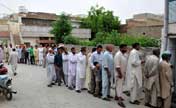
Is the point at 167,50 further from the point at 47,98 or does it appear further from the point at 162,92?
the point at 47,98

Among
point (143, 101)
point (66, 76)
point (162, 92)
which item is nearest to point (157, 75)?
point (162, 92)

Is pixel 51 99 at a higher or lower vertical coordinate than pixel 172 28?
lower

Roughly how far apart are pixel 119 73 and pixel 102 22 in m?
50.6

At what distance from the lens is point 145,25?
165 feet

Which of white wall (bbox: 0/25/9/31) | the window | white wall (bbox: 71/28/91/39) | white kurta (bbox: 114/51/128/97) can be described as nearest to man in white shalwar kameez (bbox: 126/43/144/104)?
white kurta (bbox: 114/51/128/97)

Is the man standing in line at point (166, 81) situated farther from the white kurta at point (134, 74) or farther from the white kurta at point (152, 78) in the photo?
the white kurta at point (134, 74)

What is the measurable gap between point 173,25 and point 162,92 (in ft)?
6.83

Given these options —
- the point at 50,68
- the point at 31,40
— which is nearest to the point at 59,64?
the point at 50,68

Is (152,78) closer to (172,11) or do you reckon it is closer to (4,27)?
(172,11)

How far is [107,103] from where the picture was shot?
10.8 meters

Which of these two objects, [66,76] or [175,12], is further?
[66,76]

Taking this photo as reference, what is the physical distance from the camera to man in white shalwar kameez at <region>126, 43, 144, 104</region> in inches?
415

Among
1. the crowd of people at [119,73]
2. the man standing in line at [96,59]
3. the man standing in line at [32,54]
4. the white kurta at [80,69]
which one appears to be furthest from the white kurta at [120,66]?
the man standing in line at [32,54]

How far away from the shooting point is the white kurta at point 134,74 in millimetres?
10523
